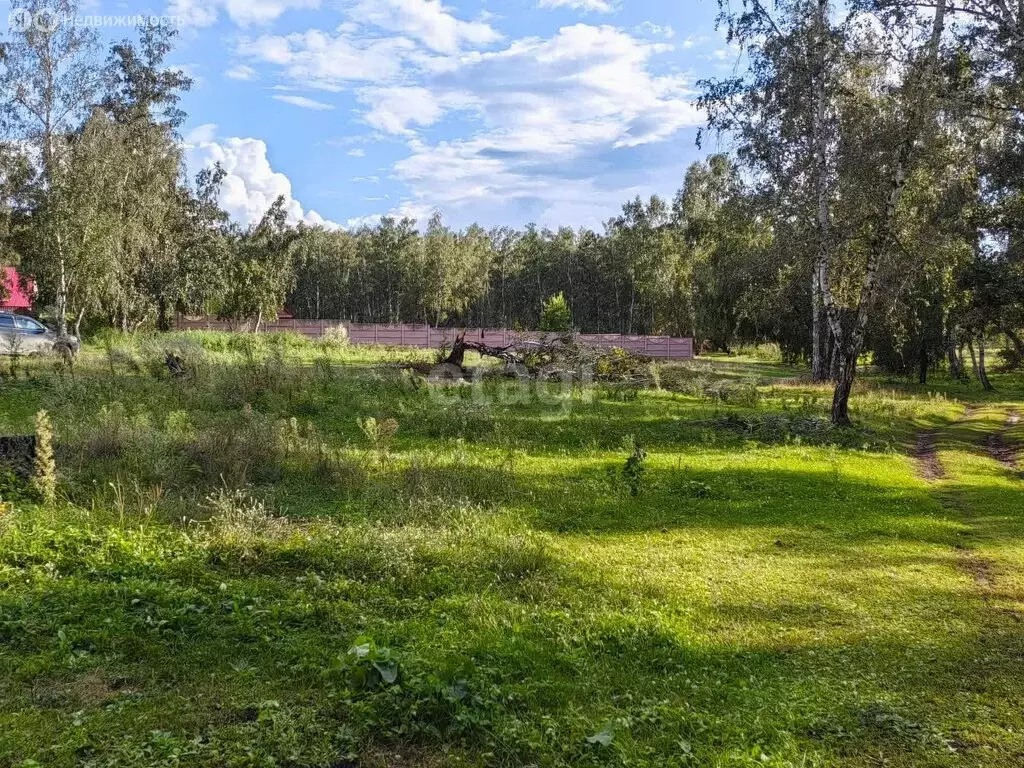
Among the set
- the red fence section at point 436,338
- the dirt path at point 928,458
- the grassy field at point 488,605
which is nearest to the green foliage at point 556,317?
the red fence section at point 436,338

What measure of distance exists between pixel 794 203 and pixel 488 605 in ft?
60.5

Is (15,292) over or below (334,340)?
over

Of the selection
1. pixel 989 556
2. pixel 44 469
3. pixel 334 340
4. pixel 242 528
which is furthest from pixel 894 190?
pixel 334 340

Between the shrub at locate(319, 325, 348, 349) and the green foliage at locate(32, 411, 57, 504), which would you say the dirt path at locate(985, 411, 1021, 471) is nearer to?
the green foliage at locate(32, 411, 57, 504)

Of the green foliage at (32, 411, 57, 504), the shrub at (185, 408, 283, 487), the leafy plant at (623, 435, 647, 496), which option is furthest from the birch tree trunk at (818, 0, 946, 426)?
the green foliage at (32, 411, 57, 504)

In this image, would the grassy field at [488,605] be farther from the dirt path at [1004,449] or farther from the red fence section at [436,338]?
the red fence section at [436,338]

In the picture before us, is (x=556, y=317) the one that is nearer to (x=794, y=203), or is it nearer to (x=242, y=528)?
(x=794, y=203)

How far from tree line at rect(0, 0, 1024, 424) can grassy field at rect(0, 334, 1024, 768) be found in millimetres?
8868

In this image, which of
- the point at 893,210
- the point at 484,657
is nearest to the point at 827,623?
the point at 484,657

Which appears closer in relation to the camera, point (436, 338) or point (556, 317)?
point (436, 338)

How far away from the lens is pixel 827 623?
19.6 feet

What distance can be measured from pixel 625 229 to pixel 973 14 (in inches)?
1962

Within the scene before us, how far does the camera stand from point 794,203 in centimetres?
2073

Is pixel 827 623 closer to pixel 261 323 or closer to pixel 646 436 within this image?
pixel 646 436
